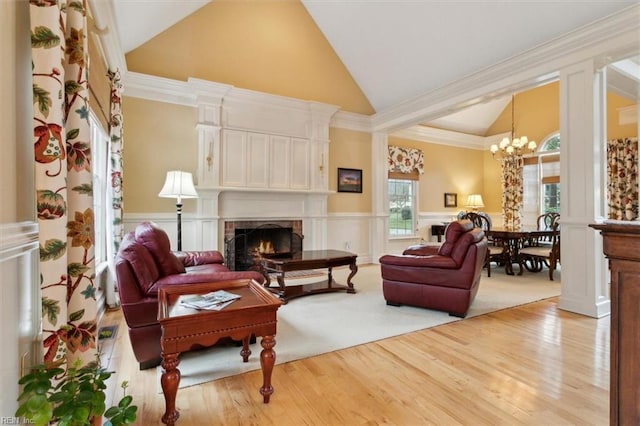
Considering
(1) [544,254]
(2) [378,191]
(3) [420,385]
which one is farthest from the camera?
(2) [378,191]

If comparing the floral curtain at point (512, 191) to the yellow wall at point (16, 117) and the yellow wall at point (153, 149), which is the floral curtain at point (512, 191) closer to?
the yellow wall at point (153, 149)

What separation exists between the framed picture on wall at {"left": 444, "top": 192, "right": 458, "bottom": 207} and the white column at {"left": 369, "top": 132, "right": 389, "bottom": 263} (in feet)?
7.31

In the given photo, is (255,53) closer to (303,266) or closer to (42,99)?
(303,266)

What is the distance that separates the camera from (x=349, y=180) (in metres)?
6.21

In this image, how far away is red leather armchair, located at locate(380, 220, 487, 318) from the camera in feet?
10.0

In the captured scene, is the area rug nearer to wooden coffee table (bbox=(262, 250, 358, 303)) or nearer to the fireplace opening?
wooden coffee table (bbox=(262, 250, 358, 303))

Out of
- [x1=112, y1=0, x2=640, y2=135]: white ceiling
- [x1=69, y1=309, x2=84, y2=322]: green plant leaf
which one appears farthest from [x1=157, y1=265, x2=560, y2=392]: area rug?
[x1=112, y1=0, x2=640, y2=135]: white ceiling

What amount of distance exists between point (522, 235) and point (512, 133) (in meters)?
4.00

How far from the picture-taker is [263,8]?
5.21 m

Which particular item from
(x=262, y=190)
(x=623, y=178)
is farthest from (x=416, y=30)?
(x=623, y=178)

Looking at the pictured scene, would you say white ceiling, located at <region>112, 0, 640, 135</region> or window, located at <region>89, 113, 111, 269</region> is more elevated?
white ceiling, located at <region>112, 0, 640, 135</region>

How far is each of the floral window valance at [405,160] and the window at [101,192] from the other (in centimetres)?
527

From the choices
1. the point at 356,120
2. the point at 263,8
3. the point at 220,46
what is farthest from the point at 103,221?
the point at 356,120

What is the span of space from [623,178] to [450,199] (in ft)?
10.4
